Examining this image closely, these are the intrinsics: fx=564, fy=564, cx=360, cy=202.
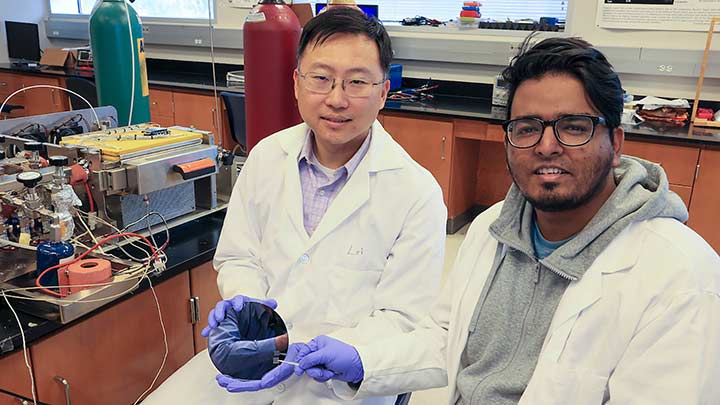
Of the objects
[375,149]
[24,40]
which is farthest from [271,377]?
[24,40]

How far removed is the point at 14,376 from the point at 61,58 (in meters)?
4.88

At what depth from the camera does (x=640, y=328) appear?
0.90 meters

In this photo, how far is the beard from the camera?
3.18 feet

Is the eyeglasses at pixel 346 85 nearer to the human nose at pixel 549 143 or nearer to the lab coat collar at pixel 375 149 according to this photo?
the lab coat collar at pixel 375 149

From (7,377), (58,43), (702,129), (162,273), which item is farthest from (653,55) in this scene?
(58,43)

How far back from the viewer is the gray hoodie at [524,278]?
972 millimetres

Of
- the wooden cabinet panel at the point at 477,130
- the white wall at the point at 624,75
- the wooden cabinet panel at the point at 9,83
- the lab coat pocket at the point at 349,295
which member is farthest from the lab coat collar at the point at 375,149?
the wooden cabinet panel at the point at 9,83

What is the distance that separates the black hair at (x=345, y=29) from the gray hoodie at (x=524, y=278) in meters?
0.51

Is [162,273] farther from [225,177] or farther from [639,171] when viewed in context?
[639,171]

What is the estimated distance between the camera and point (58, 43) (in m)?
6.15

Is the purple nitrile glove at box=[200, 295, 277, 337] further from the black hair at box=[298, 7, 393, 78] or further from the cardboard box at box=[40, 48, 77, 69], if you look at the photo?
the cardboard box at box=[40, 48, 77, 69]

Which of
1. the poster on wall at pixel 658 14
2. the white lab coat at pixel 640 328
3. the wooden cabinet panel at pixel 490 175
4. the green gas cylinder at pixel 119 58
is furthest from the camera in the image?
the wooden cabinet panel at pixel 490 175

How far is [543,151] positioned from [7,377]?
1.21 meters

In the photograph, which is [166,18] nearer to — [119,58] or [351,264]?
[119,58]
